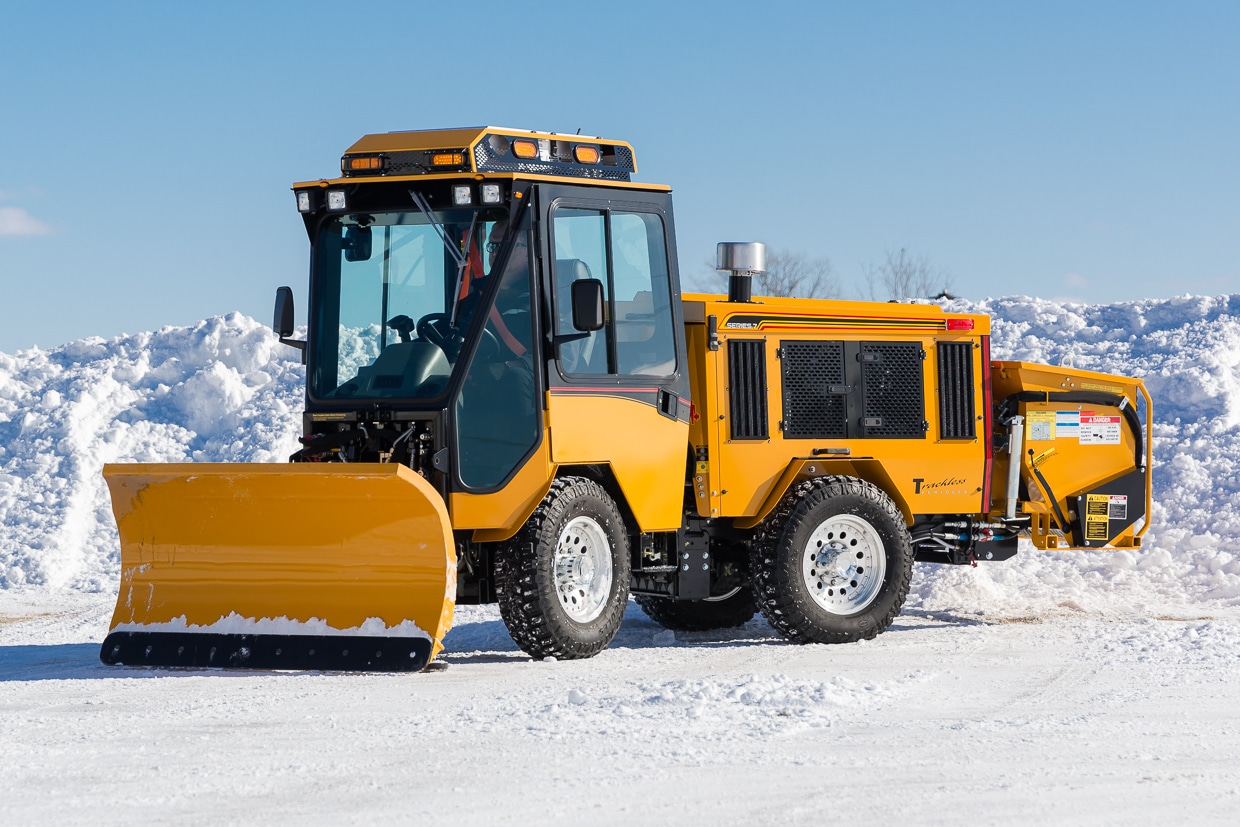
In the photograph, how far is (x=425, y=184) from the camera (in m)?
9.29

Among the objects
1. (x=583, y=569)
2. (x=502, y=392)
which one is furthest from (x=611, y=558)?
(x=502, y=392)

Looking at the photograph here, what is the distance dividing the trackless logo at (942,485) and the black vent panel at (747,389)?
4.37ft

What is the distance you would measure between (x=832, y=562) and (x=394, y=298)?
347 centimetres

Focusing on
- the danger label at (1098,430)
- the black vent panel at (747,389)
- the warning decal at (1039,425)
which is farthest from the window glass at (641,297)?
the danger label at (1098,430)

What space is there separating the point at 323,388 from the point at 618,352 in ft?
5.87

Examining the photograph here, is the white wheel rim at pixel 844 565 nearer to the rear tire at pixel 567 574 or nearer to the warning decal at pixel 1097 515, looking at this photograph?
the rear tire at pixel 567 574

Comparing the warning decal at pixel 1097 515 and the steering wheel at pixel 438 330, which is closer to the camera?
the steering wheel at pixel 438 330

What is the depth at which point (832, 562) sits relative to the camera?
10.6 meters

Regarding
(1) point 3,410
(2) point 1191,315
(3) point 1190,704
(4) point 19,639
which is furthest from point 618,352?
(2) point 1191,315

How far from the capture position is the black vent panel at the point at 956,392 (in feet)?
37.1

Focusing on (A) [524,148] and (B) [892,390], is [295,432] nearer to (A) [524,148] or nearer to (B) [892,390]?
(B) [892,390]

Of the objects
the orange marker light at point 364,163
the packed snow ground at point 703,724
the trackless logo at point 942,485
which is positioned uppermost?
the orange marker light at point 364,163

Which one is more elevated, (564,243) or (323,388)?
(564,243)

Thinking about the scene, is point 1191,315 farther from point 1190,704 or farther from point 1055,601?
point 1190,704
